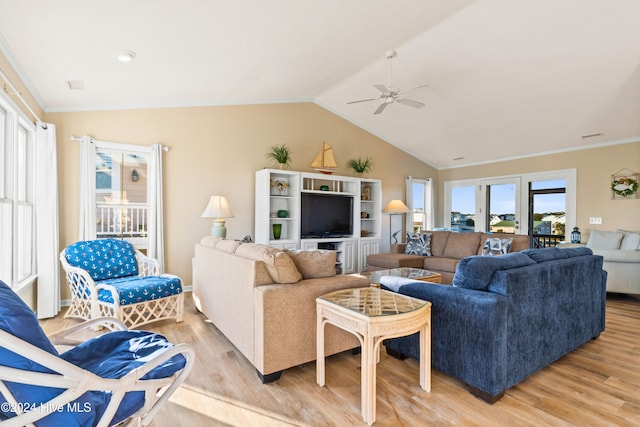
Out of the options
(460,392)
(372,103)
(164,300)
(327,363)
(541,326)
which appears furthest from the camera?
(372,103)

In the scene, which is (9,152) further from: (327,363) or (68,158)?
(327,363)

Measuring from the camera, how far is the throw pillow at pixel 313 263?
257 centimetres

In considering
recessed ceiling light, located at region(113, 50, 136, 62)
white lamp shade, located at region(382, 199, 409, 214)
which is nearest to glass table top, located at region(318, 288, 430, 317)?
recessed ceiling light, located at region(113, 50, 136, 62)

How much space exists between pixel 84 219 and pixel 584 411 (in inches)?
202

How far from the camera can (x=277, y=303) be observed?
224cm

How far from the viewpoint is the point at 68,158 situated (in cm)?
410

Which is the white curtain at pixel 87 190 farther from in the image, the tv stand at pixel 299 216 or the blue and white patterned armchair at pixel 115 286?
the tv stand at pixel 299 216

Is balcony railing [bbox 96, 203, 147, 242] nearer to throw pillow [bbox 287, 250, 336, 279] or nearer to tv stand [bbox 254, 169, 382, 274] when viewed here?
tv stand [bbox 254, 169, 382, 274]

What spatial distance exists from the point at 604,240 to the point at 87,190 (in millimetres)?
7467

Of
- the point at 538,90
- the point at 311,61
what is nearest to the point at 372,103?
the point at 311,61

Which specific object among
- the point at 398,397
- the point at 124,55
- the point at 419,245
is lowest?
the point at 398,397

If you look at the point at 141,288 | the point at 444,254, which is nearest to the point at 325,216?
the point at 444,254

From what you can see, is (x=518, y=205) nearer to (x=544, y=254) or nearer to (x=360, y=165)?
(x=360, y=165)

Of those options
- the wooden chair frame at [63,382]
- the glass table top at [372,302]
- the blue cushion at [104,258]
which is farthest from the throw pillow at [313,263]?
the blue cushion at [104,258]
